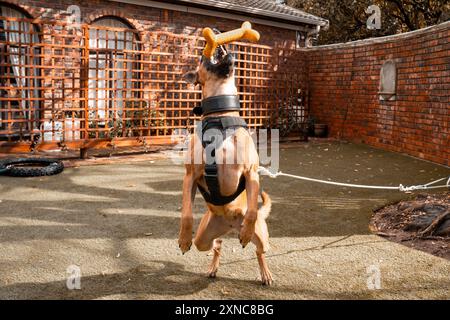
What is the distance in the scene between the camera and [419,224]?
4004mm

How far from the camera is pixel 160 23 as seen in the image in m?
10.9

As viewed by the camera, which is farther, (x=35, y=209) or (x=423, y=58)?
(x=423, y=58)

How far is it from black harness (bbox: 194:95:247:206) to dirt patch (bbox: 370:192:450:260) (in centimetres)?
192

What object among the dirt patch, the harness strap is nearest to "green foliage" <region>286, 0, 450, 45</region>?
the dirt patch

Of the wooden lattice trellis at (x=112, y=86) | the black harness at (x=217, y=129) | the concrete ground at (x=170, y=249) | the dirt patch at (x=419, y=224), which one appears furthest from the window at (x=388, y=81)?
the black harness at (x=217, y=129)

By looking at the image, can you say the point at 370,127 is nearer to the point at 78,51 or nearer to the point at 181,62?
the point at 181,62

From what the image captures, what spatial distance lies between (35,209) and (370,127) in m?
7.92

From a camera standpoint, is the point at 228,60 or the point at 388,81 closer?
the point at 228,60

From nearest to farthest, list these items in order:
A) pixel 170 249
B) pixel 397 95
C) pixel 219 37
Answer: pixel 219 37, pixel 170 249, pixel 397 95

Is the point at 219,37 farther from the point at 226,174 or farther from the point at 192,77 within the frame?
the point at 226,174

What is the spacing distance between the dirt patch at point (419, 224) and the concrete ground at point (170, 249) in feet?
0.47

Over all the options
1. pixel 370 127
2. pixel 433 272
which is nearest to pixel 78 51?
pixel 370 127

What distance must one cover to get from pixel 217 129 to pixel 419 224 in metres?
2.45

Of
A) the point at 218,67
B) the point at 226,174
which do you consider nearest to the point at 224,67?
the point at 218,67
